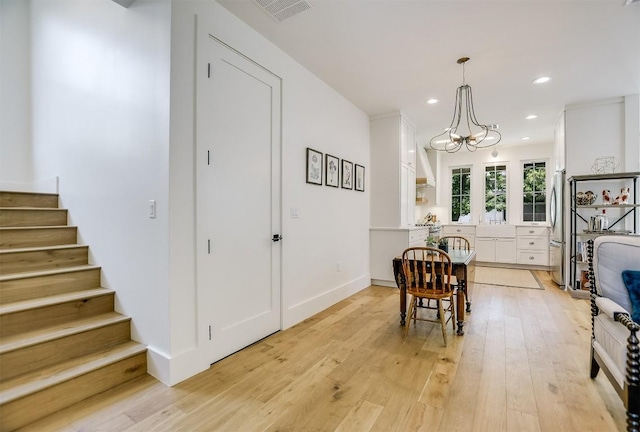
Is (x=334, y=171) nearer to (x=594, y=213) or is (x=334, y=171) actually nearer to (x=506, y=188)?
(x=594, y=213)

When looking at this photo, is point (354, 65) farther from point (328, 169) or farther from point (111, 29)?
point (111, 29)

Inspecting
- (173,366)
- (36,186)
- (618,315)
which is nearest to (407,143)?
(618,315)

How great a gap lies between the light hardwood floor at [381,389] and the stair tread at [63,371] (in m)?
0.19

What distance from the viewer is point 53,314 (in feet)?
7.05

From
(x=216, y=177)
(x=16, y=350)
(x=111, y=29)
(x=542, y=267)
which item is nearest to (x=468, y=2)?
(x=216, y=177)

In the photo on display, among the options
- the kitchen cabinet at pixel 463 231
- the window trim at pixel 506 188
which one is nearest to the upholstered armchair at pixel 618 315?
the kitchen cabinet at pixel 463 231

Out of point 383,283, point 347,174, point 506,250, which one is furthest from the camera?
point 506,250

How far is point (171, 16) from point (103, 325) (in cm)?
222

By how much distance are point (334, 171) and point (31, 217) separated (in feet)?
10.6

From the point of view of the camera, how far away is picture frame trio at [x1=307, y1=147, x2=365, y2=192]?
348 cm

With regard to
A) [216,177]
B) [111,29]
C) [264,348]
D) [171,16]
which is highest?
[111,29]

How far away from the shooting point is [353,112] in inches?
176

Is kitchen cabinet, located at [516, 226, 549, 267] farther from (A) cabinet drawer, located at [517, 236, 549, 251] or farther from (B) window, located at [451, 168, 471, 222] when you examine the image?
(B) window, located at [451, 168, 471, 222]

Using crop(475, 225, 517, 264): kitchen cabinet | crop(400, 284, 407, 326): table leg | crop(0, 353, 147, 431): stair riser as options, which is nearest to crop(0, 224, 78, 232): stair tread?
crop(0, 353, 147, 431): stair riser
